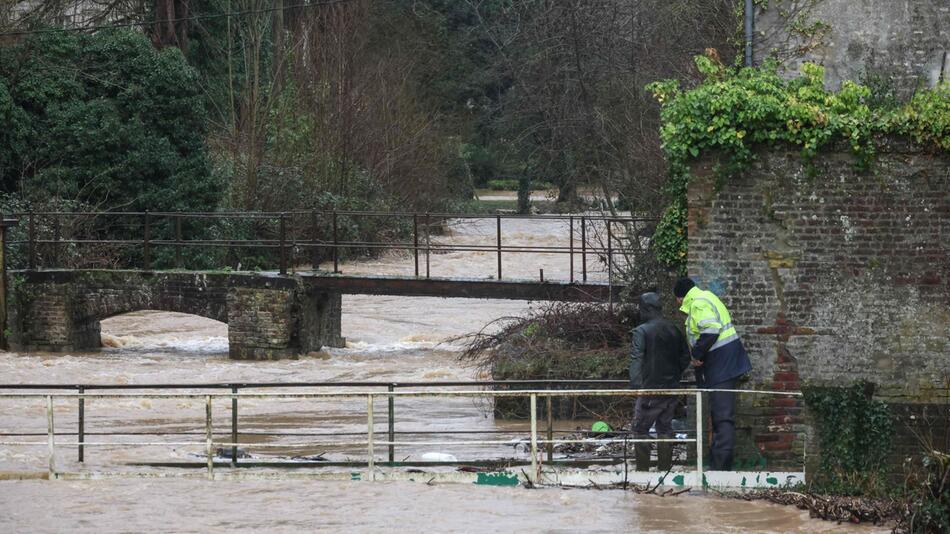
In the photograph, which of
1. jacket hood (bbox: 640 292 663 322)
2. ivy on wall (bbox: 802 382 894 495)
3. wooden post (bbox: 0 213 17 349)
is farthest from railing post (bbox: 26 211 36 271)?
ivy on wall (bbox: 802 382 894 495)

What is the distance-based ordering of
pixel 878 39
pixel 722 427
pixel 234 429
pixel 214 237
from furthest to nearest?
pixel 214 237 < pixel 878 39 < pixel 234 429 < pixel 722 427

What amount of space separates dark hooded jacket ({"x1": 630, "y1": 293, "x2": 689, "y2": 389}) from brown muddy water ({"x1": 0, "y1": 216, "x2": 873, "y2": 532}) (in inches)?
45.0

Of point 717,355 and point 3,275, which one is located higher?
point 3,275

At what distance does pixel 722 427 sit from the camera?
1269 centimetres

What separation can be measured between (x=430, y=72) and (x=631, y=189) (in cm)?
3650

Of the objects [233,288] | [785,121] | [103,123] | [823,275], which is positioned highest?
[103,123]

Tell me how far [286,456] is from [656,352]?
4.39 m

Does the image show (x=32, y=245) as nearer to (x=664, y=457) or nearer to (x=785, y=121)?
(x=664, y=457)

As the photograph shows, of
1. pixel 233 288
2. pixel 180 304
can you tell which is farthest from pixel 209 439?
pixel 180 304

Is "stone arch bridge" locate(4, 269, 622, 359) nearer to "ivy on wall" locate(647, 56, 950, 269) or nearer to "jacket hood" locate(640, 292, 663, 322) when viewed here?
"jacket hood" locate(640, 292, 663, 322)

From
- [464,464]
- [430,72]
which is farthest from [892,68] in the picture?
[430,72]

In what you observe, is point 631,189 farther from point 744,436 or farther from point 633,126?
point 744,436

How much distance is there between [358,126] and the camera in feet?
135

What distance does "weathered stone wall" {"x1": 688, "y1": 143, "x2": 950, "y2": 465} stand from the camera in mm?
13102
